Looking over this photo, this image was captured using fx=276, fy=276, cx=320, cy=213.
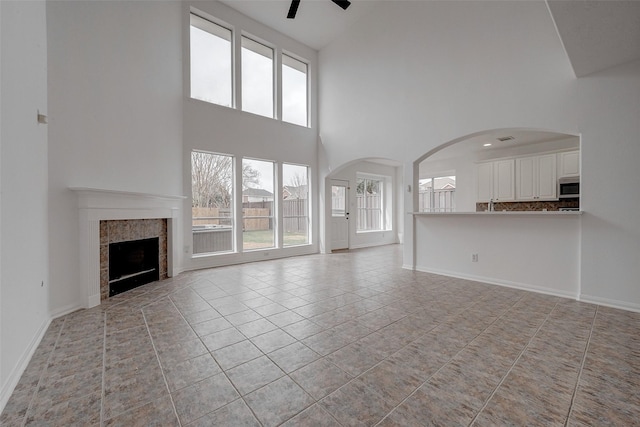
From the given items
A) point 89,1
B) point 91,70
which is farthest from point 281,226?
point 89,1

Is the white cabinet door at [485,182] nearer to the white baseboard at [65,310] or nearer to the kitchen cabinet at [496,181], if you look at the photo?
the kitchen cabinet at [496,181]

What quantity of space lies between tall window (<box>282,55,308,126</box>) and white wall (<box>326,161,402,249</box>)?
1731 mm

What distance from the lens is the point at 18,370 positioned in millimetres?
1798

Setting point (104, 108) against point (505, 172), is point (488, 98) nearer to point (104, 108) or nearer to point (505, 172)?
point (505, 172)

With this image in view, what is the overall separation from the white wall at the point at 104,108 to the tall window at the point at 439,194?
6.34 m

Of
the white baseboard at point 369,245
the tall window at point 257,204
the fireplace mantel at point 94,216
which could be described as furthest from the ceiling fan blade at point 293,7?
the white baseboard at point 369,245

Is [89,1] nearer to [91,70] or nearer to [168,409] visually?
[91,70]

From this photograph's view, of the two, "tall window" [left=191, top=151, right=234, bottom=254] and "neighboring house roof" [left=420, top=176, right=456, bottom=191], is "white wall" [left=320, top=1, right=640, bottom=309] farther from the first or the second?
"neighboring house roof" [left=420, top=176, right=456, bottom=191]

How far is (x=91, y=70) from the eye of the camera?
321 cm

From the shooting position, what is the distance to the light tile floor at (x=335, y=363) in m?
1.47

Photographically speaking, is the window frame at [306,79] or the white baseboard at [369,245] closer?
the window frame at [306,79]

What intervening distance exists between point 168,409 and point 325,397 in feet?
2.82

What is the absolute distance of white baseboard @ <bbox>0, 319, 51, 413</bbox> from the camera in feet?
5.13

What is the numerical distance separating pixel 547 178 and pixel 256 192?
6.25 m
